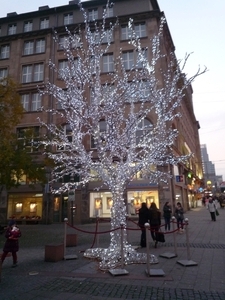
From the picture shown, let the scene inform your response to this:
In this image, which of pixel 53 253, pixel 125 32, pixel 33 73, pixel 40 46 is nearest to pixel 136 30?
pixel 125 32

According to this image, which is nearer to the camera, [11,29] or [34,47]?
[34,47]

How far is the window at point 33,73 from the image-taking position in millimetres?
28203

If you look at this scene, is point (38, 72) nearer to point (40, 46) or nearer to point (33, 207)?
point (40, 46)

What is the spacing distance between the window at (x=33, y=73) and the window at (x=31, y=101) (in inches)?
73.9

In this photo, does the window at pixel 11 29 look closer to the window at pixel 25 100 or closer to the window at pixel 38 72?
the window at pixel 38 72

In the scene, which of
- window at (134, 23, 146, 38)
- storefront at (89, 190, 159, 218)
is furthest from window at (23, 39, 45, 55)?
storefront at (89, 190, 159, 218)

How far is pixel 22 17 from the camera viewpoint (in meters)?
31.0

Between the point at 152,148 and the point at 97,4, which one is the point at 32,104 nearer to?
the point at 97,4

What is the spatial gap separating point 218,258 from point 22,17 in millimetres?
32870

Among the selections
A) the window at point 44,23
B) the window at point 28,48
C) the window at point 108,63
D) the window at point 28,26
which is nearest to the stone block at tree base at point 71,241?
the window at point 108,63

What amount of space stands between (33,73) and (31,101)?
3381 mm

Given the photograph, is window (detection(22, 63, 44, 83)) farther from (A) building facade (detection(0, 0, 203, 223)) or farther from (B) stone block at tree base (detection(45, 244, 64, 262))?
(B) stone block at tree base (detection(45, 244, 64, 262))

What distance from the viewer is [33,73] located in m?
28.4

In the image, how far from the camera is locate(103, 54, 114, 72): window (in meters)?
26.2
